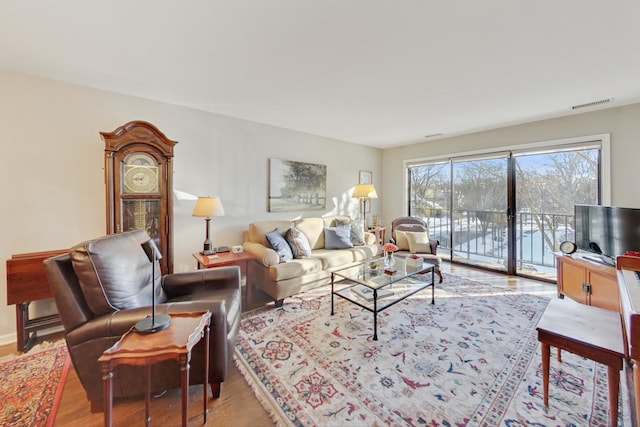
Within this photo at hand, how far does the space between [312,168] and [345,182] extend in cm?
92

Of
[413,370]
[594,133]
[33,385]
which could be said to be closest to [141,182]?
[33,385]

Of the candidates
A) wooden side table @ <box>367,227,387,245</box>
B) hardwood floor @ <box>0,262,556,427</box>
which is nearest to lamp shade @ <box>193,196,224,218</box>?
hardwood floor @ <box>0,262,556,427</box>

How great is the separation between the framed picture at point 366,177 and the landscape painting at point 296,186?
1045mm

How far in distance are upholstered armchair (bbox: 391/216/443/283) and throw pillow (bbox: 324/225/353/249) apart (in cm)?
85

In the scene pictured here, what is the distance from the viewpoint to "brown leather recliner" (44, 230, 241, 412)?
4.50ft

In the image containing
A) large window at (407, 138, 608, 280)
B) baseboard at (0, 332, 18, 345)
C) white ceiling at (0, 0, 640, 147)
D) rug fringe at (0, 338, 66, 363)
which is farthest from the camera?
large window at (407, 138, 608, 280)

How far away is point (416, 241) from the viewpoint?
394cm

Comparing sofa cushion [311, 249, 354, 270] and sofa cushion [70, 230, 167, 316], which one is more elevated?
sofa cushion [70, 230, 167, 316]

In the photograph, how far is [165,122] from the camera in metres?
3.01

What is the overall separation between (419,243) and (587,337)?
253cm

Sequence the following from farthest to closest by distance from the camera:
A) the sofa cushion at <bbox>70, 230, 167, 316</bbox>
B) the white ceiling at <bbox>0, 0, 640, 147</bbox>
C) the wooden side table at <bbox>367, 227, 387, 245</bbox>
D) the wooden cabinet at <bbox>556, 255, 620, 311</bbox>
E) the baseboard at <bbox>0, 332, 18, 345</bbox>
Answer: the wooden side table at <bbox>367, 227, 387, 245</bbox> < the wooden cabinet at <bbox>556, 255, 620, 311</bbox> < the baseboard at <bbox>0, 332, 18, 345</bbox> < the white ceiling at <bbox>0, 0, 640, 147</bbox> < the sofa cushion at <bbox>70, 230, 167, 316</bbox>

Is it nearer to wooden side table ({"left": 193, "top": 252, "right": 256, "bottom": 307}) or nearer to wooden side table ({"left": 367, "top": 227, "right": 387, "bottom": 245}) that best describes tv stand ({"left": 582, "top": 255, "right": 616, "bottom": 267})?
wooden side table ({"left": 367, "top": 227, "right": 387, "bottom": 245})

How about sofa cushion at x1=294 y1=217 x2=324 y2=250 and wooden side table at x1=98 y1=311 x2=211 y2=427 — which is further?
sofa cushion at x1=294 y1=217 x2=324 y2=250

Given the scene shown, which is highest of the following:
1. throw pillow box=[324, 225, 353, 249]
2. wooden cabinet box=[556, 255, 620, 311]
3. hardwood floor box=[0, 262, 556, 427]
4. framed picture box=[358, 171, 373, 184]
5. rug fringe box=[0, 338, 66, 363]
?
framed picture box=[358, 171, 373, 184]
